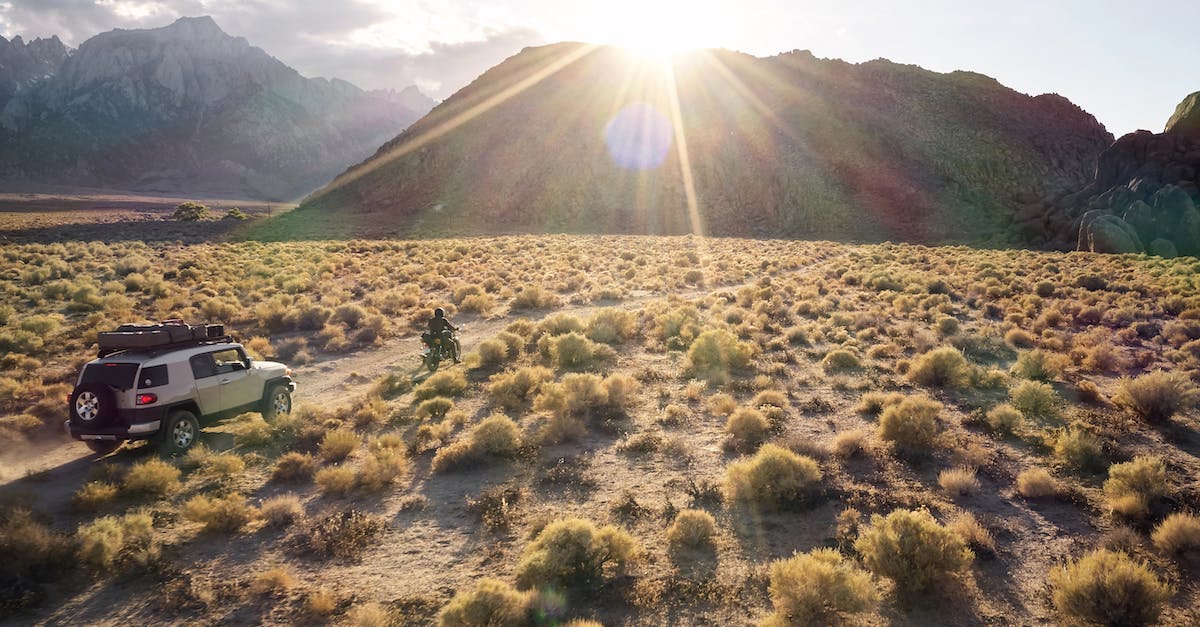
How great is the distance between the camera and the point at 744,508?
838 centimetres

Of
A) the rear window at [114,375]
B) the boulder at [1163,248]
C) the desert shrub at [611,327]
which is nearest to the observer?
the rear window at [114,375]

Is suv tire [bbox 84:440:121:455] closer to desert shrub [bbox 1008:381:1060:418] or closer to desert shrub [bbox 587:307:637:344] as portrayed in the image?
desert shrub [bbox 587:307:637:344]

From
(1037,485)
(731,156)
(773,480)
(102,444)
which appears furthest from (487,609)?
(731,156)

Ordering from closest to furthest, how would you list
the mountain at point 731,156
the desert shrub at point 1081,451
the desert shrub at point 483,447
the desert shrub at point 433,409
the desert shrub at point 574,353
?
the desert shrub at point 1081,451 < the desert shrub at point 483,447 < the desert shrub at point 433,409 < the desert shrub at point 574,353 < the mountain at point 731,156

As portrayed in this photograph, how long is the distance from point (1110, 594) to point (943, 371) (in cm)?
855

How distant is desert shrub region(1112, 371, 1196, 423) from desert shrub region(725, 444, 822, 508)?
7.00 m

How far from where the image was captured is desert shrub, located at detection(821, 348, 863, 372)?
50.0 ft

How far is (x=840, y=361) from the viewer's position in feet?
50.6

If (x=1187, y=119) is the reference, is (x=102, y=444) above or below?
below

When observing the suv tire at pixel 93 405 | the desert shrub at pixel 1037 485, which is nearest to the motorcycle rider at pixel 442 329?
the suv tire at pixel 93 405

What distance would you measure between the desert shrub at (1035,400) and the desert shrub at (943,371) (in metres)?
1.53

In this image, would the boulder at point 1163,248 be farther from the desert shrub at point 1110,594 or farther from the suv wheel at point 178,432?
the suv wheel at point 178,432

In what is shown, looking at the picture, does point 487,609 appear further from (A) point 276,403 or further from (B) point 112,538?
(A) point 276,403

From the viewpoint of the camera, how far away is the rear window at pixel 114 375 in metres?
9.77
